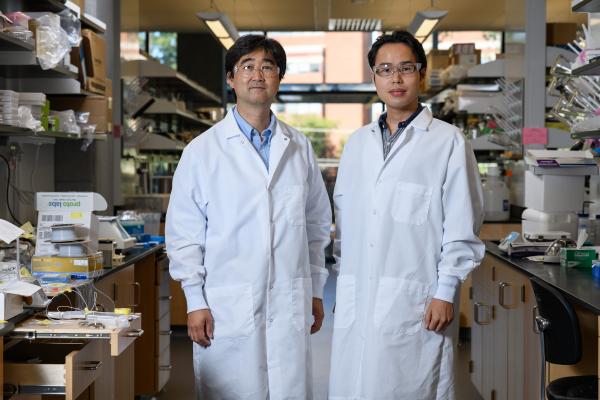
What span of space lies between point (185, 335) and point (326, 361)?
1452 mm

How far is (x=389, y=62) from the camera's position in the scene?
260 centimetres

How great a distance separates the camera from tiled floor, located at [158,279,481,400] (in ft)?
15.2

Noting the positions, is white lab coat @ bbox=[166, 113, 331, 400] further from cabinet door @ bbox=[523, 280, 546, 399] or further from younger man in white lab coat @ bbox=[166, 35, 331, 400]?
cabinet door @ bbox=[523, 280, 546, 399]

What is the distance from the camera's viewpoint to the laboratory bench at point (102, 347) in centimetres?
225

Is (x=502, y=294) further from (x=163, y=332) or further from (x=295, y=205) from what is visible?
(x=163, y=332)

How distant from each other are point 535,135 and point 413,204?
12.6 ft

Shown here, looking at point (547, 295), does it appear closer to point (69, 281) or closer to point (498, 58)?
point (69, 281)

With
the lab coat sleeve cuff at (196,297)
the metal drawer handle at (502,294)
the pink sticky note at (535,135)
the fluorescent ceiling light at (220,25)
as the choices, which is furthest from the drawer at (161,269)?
the fluorescent ceiling light at (220,25)

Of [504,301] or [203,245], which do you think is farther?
[504,301]

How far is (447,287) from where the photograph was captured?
A: 8.22ft

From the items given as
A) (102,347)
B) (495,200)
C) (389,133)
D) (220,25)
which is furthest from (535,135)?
(102,347)

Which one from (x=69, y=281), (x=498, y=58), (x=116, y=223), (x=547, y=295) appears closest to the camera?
(x=547, y=295)

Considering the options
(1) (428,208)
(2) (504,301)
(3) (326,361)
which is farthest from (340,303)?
(3) (326,361)

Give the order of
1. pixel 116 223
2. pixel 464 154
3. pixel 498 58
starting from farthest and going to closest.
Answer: pixel 498 58 < pixel 116 223 < pixel 464 154
